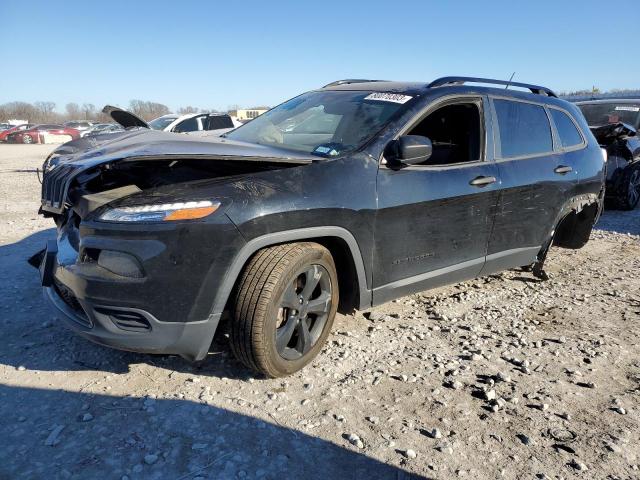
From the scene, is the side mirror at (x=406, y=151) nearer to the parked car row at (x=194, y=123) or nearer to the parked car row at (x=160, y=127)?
the parked car row at (x=160, y=127)

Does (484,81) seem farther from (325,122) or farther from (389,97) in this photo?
(325,122)

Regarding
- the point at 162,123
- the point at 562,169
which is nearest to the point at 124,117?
the point at 562,169

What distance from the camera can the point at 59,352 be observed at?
3029 mm

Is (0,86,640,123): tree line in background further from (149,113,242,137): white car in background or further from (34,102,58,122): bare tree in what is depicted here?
(149,113,242,137): white car in background

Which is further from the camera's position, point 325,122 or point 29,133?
point 29,133

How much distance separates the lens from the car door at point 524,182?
12.4 feet

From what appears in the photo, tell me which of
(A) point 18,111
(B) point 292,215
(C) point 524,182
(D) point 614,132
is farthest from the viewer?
(A) point 18,111

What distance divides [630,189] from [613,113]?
2.12m

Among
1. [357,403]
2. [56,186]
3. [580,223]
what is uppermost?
[56,186]

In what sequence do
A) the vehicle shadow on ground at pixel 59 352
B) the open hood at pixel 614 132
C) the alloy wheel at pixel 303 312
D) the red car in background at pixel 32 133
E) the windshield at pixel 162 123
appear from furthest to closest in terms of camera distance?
the red car in background at pixel 32 133 < the windshield at pixel 162 123 < the open hood at pixel 614 132 < the vehicle shadow on ground at pixel 59 352 < the alloy wheel at pixel 303 312

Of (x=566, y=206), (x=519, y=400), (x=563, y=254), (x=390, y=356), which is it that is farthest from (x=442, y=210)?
(x=563, y=254)

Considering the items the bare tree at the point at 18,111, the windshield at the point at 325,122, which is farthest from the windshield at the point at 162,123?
the bare tree at the point at 18,111

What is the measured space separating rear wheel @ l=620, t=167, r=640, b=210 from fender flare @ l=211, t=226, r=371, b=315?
287 inches

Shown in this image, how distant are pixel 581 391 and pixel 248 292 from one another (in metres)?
2.04
